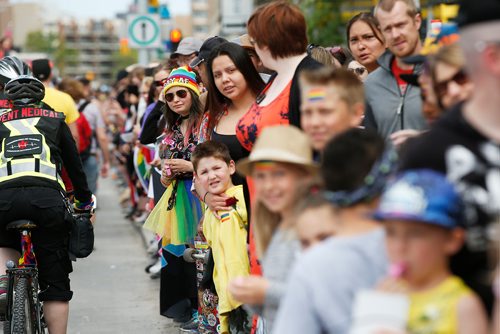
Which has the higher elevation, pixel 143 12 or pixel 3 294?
pixel 143 12

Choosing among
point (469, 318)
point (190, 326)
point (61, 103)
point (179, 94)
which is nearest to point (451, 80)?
point (469, 318)

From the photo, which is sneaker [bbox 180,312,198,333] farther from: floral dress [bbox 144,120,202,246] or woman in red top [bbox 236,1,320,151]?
woman in red top [bbox 236,1,320,151]

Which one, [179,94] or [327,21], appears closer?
[179,94]

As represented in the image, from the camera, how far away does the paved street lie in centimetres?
928

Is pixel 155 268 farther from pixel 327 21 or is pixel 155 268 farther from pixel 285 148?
pixel 327 21

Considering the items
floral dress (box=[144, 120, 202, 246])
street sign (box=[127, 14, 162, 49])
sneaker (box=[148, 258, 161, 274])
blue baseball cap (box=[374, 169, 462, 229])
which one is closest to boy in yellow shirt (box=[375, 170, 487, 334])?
blue baseball cap (box=[374, 169, 462, 229])

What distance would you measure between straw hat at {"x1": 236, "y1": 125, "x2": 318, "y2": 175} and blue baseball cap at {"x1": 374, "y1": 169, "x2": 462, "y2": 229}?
1139 mm

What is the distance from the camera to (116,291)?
1111cm

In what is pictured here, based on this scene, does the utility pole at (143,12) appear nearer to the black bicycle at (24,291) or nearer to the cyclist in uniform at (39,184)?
the cyclist in uniform at (39,184)

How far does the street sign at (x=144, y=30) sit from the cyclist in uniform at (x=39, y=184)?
39.8 ft

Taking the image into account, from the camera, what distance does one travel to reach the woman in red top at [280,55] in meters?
5.52

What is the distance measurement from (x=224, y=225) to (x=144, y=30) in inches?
512

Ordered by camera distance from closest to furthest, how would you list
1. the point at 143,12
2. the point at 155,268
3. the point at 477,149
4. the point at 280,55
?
the point at 477,149
the point at 280,55
the point at 155,268
the point at 143,12

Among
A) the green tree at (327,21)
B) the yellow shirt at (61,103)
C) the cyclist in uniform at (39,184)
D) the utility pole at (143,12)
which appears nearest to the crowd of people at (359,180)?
the cyclist in uniform at (39,184)
